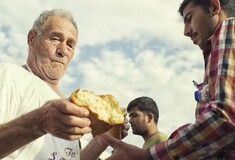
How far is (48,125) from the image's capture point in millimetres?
1846

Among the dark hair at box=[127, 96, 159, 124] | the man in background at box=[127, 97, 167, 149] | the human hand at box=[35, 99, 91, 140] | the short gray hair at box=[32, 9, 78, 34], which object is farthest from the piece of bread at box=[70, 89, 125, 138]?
the dark hair at box=[127, 96, 159, 124]

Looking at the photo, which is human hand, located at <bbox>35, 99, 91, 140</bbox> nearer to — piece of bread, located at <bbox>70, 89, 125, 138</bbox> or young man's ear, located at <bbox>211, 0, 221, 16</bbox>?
piece of bread, located at <bbox>70, 89, 125, 138</bbox>

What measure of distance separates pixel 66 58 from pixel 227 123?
176cm

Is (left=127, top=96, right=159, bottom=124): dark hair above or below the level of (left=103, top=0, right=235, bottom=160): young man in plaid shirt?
above

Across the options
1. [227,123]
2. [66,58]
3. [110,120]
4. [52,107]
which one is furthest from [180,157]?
[66,58]

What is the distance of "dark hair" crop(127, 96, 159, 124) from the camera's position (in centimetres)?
735

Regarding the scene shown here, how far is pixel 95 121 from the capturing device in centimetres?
214

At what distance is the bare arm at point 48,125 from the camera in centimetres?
172

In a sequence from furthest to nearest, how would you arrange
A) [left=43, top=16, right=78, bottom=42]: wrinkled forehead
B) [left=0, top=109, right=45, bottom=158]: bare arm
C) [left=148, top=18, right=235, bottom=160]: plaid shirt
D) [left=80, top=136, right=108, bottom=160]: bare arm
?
[left=43, top=16, right=78, bottom=42]: wrinkled forehead → [left=80, top=136, right=108, bottom=160]: bare arm → [left=148, top=18, right=235, bottom=160]: plaid shirt → [left=0, top=109, right=45, bottom=158]: bare arm

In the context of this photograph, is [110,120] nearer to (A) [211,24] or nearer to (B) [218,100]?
(B) [218,100]

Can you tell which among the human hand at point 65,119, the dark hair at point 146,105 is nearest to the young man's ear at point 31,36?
the human hand at point 65,119

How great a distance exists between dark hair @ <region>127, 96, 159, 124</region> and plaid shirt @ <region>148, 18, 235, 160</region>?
4707mm

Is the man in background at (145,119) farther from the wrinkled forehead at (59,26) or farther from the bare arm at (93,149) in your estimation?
the wrinkled forehead at (59,26)

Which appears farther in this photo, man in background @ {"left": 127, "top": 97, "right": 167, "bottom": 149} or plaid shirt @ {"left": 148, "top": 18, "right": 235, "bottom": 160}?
man in background @ {"left": 127, "top": 97, "right": 167, "bottom": 149}
